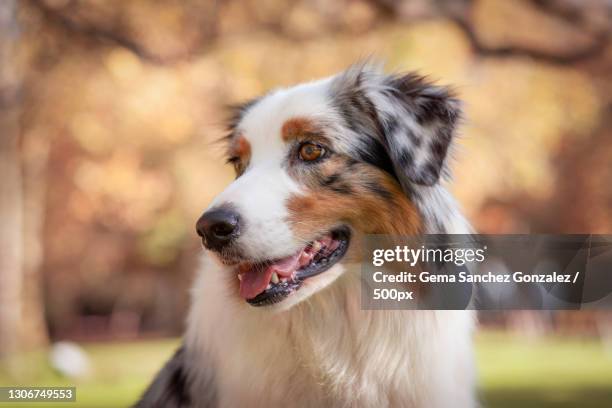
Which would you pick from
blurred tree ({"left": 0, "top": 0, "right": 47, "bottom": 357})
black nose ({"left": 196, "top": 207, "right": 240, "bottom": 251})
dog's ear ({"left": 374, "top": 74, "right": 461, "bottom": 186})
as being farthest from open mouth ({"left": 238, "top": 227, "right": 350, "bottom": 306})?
blurred tree ({"left": 0, "top": 0, "right": 47, "bottom": 357})

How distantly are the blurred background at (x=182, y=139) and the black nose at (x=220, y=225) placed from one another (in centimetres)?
142

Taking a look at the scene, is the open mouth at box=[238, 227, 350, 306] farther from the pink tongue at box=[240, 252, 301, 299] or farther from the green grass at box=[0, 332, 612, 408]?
the green grass at box=[0, 332, 612, 408]

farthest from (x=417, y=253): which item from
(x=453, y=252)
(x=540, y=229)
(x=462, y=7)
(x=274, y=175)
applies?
(x=462, y=7)

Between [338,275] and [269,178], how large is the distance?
0.32 metres

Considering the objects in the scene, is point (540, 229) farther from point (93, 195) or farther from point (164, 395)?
point (93, 195)

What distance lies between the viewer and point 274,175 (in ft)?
5.93

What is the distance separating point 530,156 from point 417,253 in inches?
77.7

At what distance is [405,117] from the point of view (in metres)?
1.87

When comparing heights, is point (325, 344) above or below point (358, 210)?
below

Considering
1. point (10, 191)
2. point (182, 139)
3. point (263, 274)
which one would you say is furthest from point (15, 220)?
point (263, 274)

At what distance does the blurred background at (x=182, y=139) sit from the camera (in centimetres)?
313

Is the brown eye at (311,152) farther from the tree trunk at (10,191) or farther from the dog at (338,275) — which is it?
the tree trunk at (10,191)

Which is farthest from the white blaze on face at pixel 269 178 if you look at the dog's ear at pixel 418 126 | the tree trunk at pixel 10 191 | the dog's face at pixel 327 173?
the tree trunk at pixel 10 191

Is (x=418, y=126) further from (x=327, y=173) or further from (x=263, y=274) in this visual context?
(x=263, y=274)
